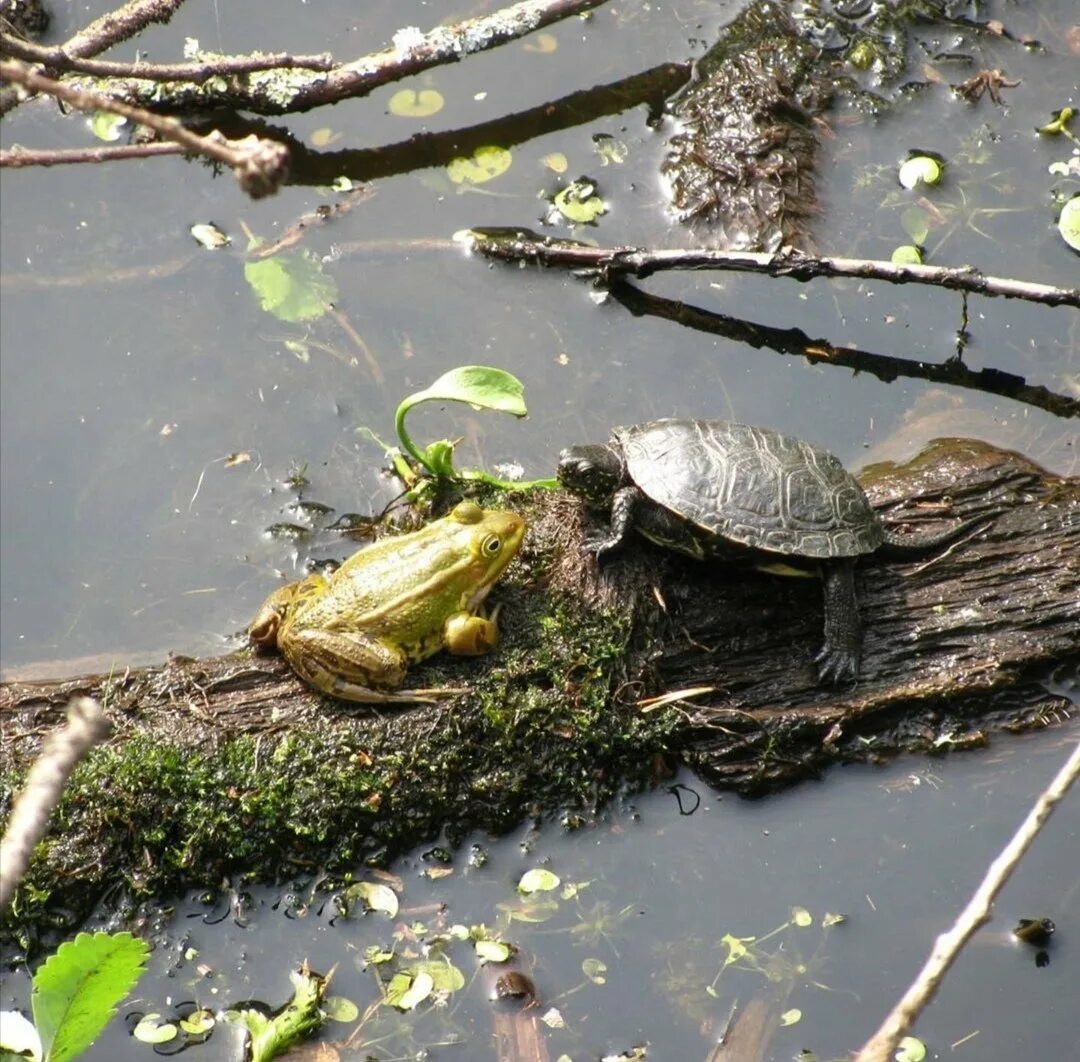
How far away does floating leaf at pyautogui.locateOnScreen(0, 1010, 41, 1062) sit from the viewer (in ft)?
12.8

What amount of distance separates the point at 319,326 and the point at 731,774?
3.49 metres

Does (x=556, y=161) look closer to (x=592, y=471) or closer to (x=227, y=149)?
(x=592, y=471)

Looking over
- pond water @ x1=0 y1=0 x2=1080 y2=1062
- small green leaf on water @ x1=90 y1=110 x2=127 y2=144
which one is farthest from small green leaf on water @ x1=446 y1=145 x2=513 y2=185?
small green leaf on water @ x1=90 y1=110 x2=127 y2=144

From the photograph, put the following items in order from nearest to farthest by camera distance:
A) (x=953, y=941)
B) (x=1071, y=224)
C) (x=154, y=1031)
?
1. (x=953, y=941)
2. (x=154, y=1031)
3. (x=1071, y=224)

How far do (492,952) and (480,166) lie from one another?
4.64 meters

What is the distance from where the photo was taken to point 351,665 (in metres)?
4.94

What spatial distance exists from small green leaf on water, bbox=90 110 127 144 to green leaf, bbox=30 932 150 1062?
5157 mm

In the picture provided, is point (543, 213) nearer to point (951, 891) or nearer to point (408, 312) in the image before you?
point (408, 312)

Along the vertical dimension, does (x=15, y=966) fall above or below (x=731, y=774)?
below

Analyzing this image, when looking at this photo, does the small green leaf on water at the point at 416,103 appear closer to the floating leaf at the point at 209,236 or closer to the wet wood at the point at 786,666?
the floating leaf at the point at 209,236

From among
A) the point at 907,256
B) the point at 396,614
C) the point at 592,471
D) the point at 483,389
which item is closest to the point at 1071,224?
the point at 907,256

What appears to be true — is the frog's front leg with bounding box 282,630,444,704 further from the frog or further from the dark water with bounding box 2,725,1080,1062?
the dark water with bounding box 2,725,1080,1062

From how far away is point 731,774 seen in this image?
5309mm

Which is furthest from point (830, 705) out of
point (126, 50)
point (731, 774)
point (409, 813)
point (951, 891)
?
point (126, 50)
